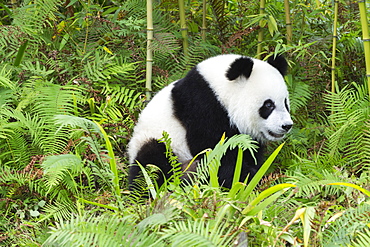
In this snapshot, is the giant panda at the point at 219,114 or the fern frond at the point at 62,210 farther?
the giant panda at the point at 219,114

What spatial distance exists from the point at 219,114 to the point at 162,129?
0.49 m

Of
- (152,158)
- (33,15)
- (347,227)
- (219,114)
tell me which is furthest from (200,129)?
(33,15)

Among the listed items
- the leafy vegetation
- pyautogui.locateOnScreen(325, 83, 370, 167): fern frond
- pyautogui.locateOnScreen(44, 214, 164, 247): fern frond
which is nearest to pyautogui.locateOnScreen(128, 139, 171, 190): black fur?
the leafy vegetation

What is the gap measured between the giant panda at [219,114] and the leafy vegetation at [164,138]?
0.19 meters

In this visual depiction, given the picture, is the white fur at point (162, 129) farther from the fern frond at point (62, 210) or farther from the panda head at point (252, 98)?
the fern frond at point (62, 210)

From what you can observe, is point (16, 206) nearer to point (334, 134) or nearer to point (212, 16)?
point (334, 134)

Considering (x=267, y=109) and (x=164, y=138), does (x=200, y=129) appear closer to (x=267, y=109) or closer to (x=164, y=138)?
(x=164, y=138)

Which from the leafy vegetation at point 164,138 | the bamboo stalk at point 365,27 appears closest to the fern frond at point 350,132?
the leafy vegetation at point 164,138

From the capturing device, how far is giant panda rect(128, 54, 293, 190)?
3729mm

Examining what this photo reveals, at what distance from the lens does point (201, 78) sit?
3.86 metres

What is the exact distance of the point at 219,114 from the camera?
3.78m

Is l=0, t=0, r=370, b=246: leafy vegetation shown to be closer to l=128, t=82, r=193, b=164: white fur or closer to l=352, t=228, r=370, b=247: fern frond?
l=352, t=228, r=370, b=247: fern frond

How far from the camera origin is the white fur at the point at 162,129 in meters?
3.86

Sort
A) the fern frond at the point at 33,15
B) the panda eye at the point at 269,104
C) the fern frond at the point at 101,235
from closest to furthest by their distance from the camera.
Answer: the fern frond at the point at 101,235 → the panda eye at the point at 269,104 → the fern frond at the point at 33,15
